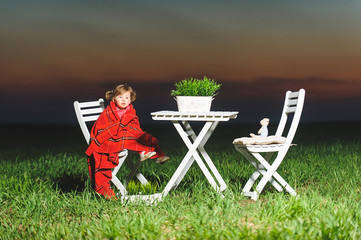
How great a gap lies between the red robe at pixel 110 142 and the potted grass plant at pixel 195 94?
0.52m

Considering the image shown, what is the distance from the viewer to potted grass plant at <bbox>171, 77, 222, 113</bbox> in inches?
203

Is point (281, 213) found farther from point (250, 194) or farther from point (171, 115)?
point (171, 115)

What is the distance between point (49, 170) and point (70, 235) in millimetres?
3569

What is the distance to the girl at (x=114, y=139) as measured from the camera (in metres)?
5.14

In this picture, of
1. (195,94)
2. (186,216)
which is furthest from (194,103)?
(186,216)

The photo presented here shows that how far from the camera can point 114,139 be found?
5148 mm

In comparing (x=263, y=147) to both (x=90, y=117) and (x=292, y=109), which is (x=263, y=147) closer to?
(x=292, y=109)

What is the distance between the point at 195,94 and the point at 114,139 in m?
0.99

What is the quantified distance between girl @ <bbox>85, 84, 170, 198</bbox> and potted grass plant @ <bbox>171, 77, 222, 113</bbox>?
489 mm

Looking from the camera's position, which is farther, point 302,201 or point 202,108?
point 202,108

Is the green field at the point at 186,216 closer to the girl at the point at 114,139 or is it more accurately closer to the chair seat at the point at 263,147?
the girl at the point at 114,139

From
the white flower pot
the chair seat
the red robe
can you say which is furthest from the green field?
the white flower pot

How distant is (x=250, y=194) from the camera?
5.17m

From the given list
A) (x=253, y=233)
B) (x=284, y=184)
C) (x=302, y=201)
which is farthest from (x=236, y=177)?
(x=253, y=233)
